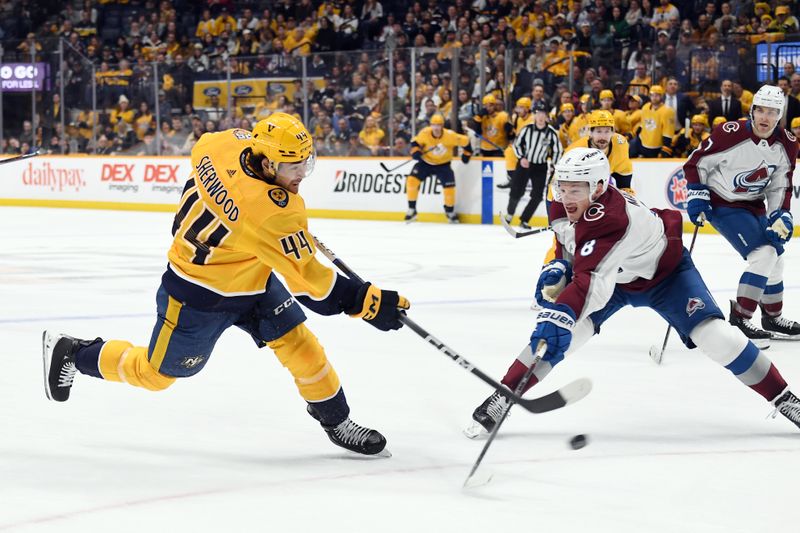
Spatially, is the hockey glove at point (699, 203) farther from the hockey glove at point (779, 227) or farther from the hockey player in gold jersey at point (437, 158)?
the hockey player in gold jersey at point (437, 158)

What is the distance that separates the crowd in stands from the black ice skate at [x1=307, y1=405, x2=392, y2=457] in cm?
925

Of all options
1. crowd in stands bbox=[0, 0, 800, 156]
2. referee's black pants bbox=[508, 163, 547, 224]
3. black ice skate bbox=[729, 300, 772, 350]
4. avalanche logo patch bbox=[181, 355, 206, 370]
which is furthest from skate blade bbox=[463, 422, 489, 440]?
referee's black pants bbox=[508, 163, 547, 224]

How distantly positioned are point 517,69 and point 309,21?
538cm

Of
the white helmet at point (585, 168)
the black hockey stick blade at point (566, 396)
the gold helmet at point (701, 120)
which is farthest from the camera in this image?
the gold helmet at point (701, 120)

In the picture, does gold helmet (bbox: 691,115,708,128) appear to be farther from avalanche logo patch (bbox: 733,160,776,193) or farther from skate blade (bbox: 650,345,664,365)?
skate blade (bbox: 650,345,664,365)

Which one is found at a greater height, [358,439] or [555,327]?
[555,327]

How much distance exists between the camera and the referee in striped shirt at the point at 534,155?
13.2m

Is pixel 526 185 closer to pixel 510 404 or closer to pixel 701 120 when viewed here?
pixel 701 120

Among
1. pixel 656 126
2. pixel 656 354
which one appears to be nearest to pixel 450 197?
pixel 656 126

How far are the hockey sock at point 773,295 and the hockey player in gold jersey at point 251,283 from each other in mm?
3276

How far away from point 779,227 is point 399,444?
290 centimetres

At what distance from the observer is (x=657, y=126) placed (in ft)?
42.2

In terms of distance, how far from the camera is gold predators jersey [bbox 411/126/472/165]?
1432 centimetres

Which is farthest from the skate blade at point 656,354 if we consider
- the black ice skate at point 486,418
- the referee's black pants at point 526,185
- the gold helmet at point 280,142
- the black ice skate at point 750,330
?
the referee's black pants at point 526,185
